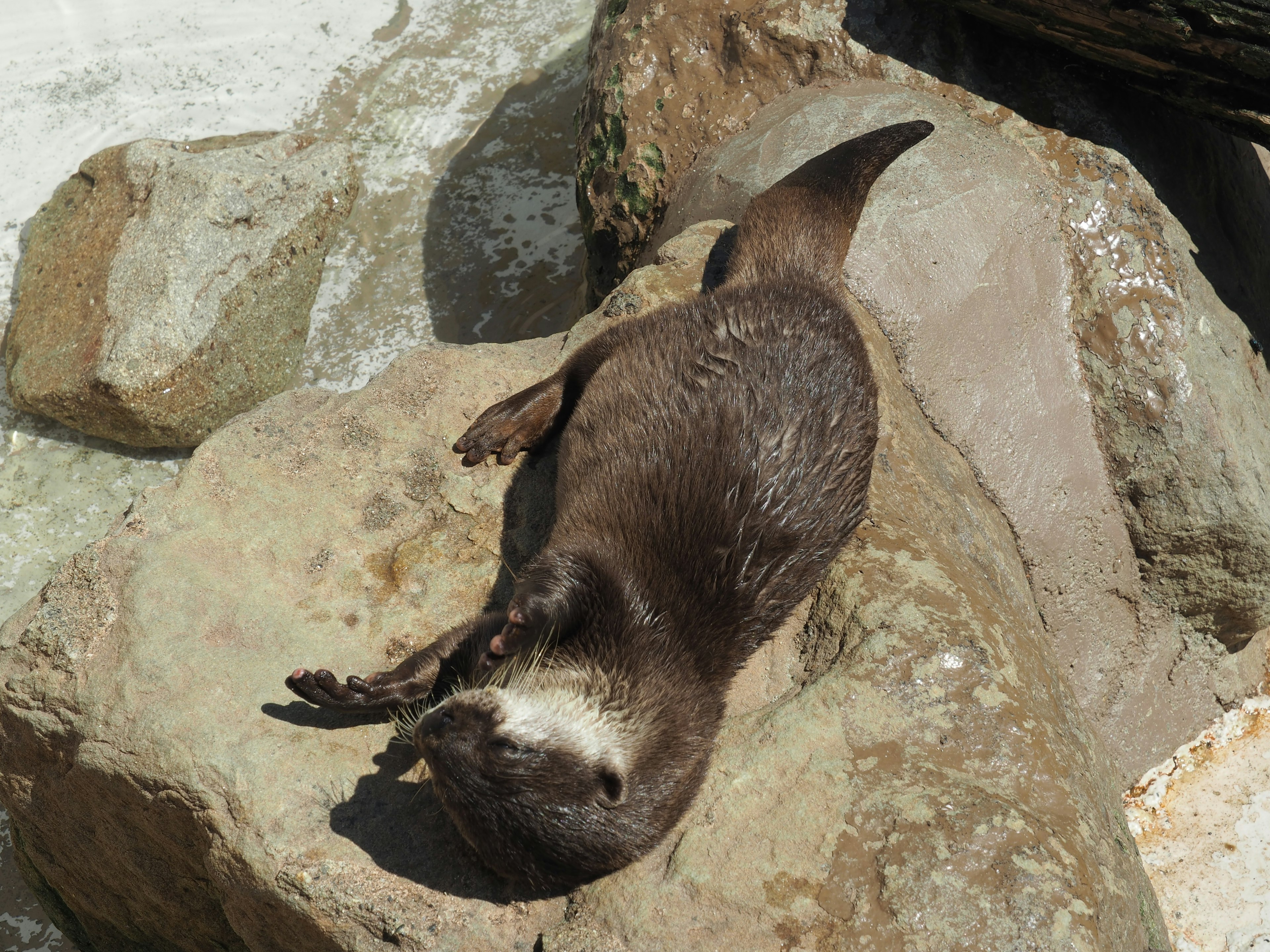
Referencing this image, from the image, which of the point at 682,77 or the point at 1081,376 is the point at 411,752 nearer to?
the point at 1081,376

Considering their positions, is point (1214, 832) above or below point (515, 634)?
below

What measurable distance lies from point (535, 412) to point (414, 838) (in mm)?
1198

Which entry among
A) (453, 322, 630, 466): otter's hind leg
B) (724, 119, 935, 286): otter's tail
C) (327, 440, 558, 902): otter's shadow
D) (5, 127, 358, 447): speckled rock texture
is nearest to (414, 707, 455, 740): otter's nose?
(327, 440, 558, 902): otter's shadow

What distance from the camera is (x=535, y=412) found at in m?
2.76

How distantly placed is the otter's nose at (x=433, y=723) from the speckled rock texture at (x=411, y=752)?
233mm

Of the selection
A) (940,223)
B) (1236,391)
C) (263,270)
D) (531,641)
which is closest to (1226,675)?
(1236,391)

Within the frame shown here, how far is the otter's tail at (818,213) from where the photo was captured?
9.21ft

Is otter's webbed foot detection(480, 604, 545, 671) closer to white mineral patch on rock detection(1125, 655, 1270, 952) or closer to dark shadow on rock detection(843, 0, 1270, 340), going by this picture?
white mineral patch on rock detection(1125, 655, 1270, 952)

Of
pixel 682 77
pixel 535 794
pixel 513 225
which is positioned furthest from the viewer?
pixel 513 225

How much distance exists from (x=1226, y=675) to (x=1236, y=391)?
39.7 inches

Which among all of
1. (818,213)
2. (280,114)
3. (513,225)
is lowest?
(513,225)

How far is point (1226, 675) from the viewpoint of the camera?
11.4 ft

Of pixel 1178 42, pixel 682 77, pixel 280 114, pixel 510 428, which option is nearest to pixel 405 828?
pixel 510 428

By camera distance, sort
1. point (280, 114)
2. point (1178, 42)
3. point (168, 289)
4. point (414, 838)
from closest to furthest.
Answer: point (414, 838) < point (1178, 42) < point (168, 289) < point (280, 114)
